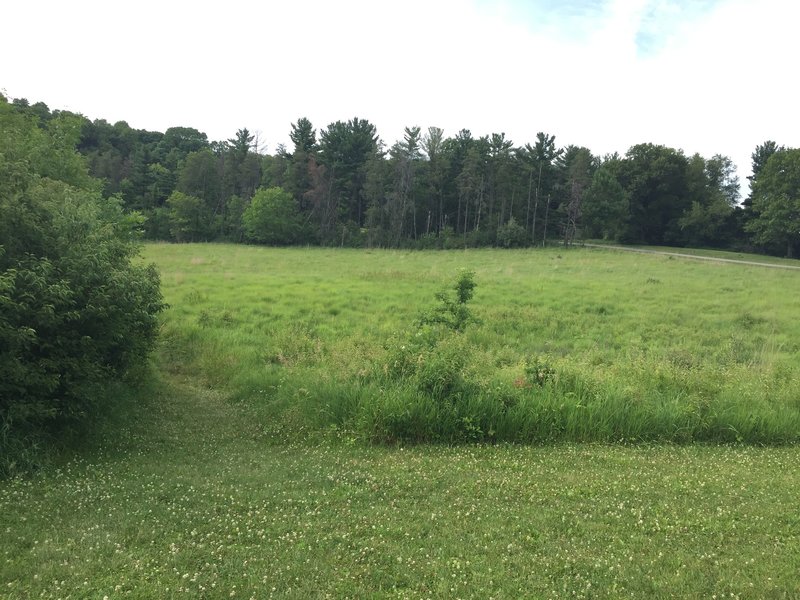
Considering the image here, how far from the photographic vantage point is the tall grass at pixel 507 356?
7.70 meters

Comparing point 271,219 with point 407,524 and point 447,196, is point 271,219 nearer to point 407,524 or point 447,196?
point 447,196

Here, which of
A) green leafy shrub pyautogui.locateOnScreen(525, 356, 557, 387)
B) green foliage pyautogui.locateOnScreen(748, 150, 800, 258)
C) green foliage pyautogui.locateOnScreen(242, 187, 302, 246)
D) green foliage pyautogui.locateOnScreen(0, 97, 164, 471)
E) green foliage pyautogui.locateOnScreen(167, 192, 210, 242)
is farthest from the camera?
green foliage pyautogui.locateOnScreen(167, 192, 210, 242)

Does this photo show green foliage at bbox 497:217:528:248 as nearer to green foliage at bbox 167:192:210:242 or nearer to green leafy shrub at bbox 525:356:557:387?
green foliage at bbox 167:192:210:242

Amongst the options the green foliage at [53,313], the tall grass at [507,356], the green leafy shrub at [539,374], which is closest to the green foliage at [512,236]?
the tall grass at [507,356]

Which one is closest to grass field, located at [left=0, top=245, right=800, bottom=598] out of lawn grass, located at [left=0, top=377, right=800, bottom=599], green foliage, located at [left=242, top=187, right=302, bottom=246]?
lawn grass, located at [left=0, top=377, right=800, bottom=599]

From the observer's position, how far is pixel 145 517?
4.84m

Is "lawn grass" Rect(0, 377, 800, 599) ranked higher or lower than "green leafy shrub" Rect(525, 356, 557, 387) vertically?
lower

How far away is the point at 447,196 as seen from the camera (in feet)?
248

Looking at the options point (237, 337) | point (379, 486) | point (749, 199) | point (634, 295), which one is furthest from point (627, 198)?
point (379, 486)

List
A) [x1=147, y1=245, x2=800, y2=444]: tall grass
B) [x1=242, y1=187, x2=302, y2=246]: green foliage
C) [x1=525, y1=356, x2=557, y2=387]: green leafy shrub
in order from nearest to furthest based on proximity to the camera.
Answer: [x1=147, y1=245, x2=800, y2=444]: tall grass
[x1=525, y1=356, x2=557, y2=387]: green leafy shrub
[x1=242, y1=187, x2=302, y2=246]: green foliage

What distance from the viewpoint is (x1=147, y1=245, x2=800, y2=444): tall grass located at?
770cm

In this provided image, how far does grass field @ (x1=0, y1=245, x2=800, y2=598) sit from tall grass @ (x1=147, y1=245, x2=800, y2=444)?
7 centimetres

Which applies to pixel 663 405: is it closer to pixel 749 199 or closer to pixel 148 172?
pixel 749 199

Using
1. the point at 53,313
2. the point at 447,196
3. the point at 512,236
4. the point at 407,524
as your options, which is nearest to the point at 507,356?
the point at 407,524
